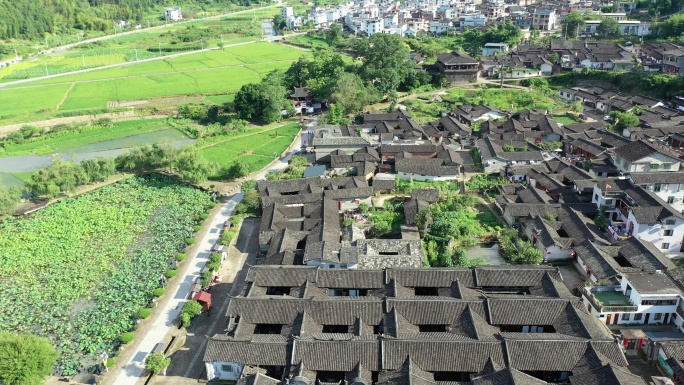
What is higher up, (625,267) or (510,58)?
(510,58)

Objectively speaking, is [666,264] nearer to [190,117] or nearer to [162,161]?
[162,161]

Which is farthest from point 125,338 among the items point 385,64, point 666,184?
point 385,64

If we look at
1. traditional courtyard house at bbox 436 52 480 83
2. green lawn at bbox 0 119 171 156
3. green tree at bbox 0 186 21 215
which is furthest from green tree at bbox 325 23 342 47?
green tree at bbox 0 186 21 215

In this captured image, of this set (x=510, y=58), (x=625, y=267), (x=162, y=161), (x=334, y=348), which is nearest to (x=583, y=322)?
(x=625, y=267)

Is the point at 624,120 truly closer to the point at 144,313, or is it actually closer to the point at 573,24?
the point at 573,24

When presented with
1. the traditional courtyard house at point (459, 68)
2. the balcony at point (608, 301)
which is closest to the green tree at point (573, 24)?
the traditional courtyard house at point (459, 68)

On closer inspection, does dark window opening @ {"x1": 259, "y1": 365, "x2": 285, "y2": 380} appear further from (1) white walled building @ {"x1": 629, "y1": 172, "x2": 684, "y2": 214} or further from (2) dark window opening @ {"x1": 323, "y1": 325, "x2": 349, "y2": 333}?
(1) white walled building @ {"x1": 629, "y1": 172, "x2": 684, "y2": 214}
